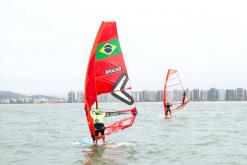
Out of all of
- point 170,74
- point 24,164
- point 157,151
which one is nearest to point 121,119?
point 157,151

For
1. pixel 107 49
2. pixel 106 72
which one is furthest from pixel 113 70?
pixel 107 49

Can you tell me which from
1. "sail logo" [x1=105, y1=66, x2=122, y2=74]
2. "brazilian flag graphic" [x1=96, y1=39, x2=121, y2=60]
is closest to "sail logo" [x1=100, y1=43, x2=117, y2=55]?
"brazilian flag graphic" [x1=96, y1=39, x2=121, y2=60]

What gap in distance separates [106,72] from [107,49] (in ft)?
2.95

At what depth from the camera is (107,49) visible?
16516 millimetres

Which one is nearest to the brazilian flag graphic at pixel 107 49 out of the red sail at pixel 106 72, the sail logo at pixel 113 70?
the red sail at pixel 106 72

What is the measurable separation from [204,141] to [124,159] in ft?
19.1

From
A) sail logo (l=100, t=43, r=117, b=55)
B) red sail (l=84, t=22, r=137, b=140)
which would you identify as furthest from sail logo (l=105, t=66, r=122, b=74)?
sail logo (l=100, t=43, r=117, b=55)

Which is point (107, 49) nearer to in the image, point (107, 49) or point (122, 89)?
point (107, 49)

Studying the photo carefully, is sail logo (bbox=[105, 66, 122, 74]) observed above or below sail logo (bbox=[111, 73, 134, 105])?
above

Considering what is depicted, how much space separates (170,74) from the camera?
128 ft

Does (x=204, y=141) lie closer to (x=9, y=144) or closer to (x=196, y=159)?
(x=196, y=159)

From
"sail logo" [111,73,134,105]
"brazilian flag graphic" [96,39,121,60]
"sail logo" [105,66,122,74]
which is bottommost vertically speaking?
"sail logo" [111,73,134,105]

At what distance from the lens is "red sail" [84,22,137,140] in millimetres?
16359

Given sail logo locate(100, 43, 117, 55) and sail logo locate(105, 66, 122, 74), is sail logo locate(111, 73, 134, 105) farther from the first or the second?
sail logo locate(100, 43, 117, 55)
